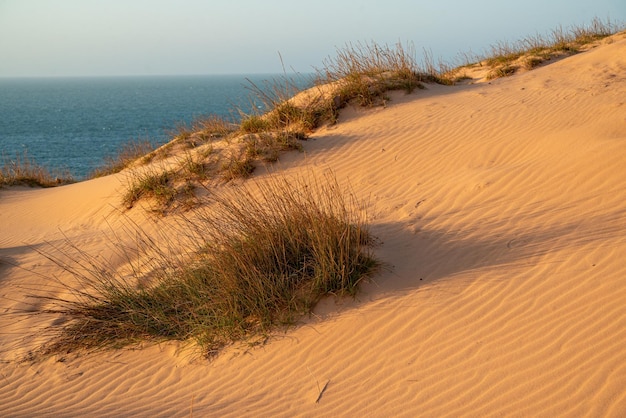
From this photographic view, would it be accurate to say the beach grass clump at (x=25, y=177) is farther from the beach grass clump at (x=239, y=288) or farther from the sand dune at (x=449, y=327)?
the beach grass clump at (x=239, y=288)

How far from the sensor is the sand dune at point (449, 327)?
12.1 feet

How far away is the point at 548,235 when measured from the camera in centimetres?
539

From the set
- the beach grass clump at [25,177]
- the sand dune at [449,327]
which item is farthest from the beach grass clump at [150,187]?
the beach grass clump at [25,177]

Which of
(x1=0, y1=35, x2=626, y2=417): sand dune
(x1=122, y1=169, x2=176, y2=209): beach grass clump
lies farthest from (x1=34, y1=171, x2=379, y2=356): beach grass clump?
(x1=122, y1=169, x2=176, y2=209): beach grass clump

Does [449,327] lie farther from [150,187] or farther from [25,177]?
[25,177]

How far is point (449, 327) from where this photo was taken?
14.1 feet

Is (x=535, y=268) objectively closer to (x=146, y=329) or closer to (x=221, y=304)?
(x=221, y=304)

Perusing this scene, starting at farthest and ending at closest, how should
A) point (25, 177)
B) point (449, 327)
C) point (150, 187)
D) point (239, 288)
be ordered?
point (25, 177) → point (150, 187) → point (239, 288) → point (449, 327)

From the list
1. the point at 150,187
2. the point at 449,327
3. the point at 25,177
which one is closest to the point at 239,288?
the point at 449,327

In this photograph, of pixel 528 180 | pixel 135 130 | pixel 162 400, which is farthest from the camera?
pixel 135 130

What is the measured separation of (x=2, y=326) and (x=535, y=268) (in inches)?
204

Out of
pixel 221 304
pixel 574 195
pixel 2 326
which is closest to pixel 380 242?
pixel 221 304

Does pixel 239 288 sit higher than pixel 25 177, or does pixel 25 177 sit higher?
pixel 25 177

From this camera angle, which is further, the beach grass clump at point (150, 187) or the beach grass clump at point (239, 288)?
the beach grass clump at point (150, 187)
